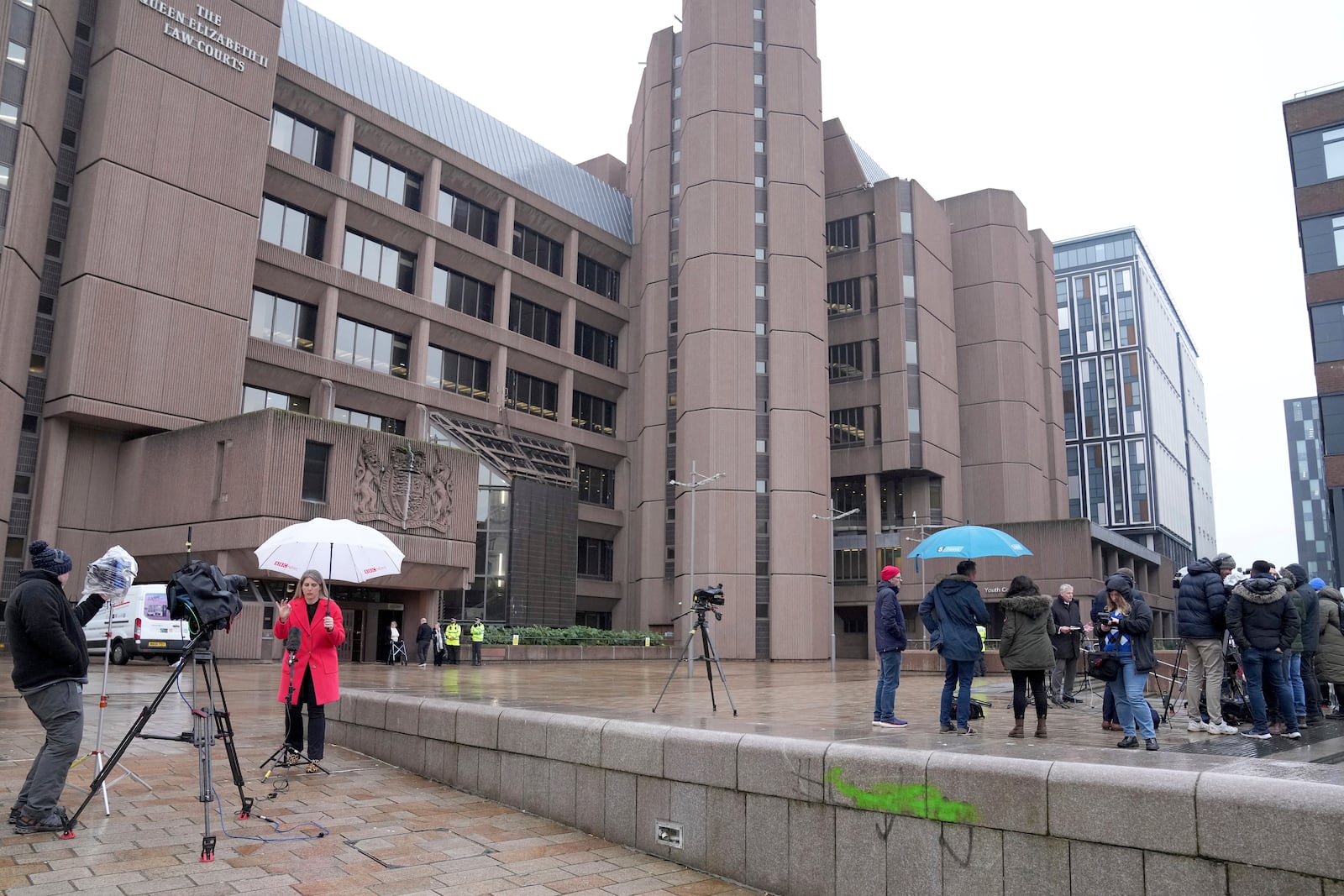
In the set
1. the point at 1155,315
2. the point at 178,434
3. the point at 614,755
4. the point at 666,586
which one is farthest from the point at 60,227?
the point at 1155,315

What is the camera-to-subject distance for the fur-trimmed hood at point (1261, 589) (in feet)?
31.9

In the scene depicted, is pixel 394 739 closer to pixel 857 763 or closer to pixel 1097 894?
pixel 857 763

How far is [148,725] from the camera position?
501 inches

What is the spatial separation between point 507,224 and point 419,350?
9921 mm

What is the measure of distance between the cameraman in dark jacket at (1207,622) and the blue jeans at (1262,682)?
0.88 feet

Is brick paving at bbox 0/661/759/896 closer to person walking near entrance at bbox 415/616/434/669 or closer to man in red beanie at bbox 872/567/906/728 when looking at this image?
man in red beanie at bbox 872/567/906/728

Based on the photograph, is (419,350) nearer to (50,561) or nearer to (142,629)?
(142,629)

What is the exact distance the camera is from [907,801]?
18.9 ft

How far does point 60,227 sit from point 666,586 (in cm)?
3287

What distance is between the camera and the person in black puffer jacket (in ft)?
22.8

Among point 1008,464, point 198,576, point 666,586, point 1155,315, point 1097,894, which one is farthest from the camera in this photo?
Result: point 1155,315

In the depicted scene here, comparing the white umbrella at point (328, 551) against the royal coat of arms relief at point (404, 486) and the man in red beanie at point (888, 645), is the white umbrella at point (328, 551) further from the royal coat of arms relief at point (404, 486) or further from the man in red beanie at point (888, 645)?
the royal coat of arms relief at point (404, 486)

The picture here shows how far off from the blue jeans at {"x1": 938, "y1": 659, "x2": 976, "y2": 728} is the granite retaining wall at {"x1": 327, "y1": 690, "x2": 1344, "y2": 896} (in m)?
3.40

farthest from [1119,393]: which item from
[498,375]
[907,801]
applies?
[907,801]
